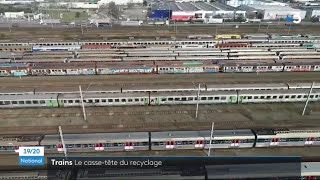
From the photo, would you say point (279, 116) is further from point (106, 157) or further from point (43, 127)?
point (43, 127)

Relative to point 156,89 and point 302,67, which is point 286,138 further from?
point 302,67

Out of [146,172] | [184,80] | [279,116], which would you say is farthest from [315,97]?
[146,172]

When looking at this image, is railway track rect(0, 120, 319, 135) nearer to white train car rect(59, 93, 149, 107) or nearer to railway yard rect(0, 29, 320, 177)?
railway yard rect(0, 29, 320, 177)

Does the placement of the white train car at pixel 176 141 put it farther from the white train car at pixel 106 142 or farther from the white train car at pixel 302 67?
the white train car at pixel 302 67

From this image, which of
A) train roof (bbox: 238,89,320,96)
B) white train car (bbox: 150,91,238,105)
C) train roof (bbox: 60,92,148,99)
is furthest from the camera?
train roof (bbox: 238,89,320,96)

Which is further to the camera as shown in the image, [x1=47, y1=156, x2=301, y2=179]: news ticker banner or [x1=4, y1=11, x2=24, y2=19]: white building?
[x1=4, y1=11, x2=24, y2=19]: white building

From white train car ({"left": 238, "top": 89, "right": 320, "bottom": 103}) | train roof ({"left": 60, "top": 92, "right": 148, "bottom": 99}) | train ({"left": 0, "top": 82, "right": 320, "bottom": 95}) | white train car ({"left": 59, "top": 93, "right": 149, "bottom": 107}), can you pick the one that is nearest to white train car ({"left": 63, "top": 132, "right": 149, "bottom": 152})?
white train car ({"left": 59, "top": 93, "right": 149, "bottom": 107})

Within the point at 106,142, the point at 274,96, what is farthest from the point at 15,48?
the point at 274,96
